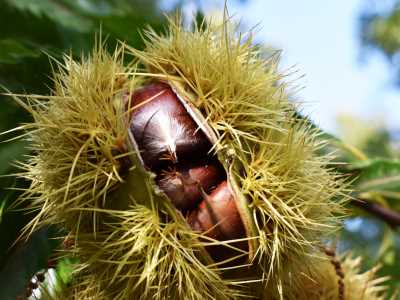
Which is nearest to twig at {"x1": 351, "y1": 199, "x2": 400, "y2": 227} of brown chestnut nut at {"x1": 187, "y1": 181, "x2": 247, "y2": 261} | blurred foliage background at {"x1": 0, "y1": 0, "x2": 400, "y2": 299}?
blurred foliage background at {"x1": 0, "y1": 0, "x2": 400, "y2": 299}

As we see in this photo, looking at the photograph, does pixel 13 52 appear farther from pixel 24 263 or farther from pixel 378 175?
pixel 378 175

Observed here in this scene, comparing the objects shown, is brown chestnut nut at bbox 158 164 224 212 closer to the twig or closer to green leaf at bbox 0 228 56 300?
green leaf at bbox 0 228 56 300

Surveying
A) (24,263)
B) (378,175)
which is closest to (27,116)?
(24,263)

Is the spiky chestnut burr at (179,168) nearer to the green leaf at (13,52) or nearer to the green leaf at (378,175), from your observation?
the green leaf at (13,52)

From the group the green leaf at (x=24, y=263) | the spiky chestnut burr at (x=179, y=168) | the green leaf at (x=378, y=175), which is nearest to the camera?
the spiky chestnut burr at (x=179, y=168)

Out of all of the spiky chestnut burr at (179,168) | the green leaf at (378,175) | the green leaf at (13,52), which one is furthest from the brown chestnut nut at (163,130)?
the green leaf at (378,175)
